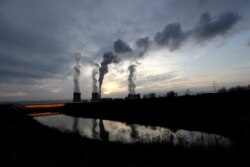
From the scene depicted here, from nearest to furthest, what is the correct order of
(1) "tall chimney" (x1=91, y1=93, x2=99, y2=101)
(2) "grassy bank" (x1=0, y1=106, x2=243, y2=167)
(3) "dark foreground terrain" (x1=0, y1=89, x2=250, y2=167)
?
(2) "grassy bank" (x1=0, y1=106, x2=243, y2=167) → (3) "dark foreground terrain" (x1=0, y1=89, x2=250, y2=167) → (1) "tall chimney" (x1=91, y1=93, x2=99, y2=101)

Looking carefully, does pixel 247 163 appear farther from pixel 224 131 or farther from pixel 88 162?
pixel 224 131

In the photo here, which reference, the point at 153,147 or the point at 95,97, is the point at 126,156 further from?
the point at 95,97

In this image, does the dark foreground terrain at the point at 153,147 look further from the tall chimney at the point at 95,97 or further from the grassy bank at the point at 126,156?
the tall chimney at the point at 95,97

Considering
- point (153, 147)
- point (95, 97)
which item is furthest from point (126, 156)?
point (95, 97)

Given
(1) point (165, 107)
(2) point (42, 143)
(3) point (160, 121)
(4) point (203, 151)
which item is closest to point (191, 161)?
(4) point (203, 151)

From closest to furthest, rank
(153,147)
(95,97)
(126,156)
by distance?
(126,156) < (153,147) < (95,97)

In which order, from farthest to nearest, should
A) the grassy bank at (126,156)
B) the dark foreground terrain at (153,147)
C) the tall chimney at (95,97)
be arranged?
the tall chimney at (95,97), the dark foreground terrain at (153,147), the grassy bank at (126,156)

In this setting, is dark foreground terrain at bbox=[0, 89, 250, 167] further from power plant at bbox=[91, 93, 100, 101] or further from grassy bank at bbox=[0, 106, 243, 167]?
power plant at bbox=[91, 93, 100, 101]

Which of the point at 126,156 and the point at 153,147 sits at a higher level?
the point at 153,147

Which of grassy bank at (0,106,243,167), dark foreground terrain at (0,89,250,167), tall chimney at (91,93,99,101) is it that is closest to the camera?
grassy bank at (0,106,243,167)

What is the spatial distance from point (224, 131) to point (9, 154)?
873 inches


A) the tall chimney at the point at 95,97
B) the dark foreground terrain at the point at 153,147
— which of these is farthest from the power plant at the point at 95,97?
the dark foreground terrain at the point at 153,147

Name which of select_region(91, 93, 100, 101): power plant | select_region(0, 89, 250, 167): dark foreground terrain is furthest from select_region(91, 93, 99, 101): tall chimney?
select_region(0, 89, 250, 167): dark foreground terrain

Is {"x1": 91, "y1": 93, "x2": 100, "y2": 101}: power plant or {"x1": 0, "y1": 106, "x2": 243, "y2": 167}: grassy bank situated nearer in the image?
{"x1": 0, "y1": 106, "x2": 243, "y2": 167}: grassy bank
